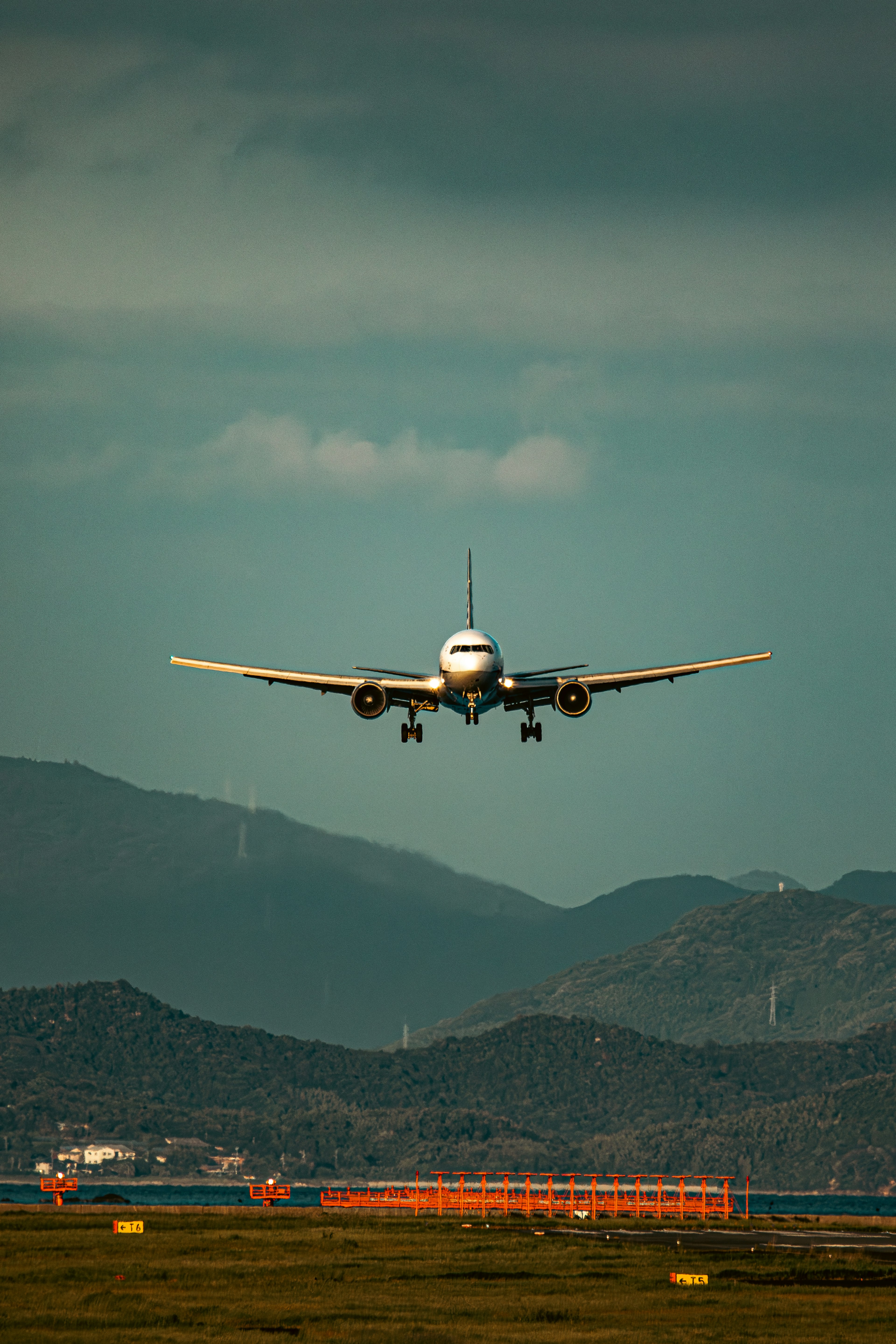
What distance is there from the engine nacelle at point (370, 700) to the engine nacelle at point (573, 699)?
30.3 feet

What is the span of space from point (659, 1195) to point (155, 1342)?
2762 inches

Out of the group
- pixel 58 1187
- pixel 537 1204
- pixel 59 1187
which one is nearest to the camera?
pixel 537 1204

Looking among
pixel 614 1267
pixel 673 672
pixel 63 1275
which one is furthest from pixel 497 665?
pixel 63 1275

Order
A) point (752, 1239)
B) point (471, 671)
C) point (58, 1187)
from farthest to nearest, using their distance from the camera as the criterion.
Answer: point (58, 1187), point (752, 1239), point (471, 671)

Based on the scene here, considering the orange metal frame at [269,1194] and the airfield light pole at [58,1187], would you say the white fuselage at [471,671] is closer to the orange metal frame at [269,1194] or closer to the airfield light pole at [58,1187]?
the orange metal frame at [269,1194]

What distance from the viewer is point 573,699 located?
8969 cm

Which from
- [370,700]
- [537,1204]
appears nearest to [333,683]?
[370,700]

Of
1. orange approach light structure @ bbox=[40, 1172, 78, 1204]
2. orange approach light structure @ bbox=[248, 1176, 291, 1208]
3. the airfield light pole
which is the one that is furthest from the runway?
orange approach light structure @ bbox=[40, 1172, 78, 1204]

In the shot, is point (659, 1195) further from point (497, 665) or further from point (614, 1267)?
point (497, 665)

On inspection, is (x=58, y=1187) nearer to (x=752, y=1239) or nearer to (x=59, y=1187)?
(x=59, y=1187)

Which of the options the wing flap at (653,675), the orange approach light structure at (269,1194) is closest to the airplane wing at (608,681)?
the wing flap at (653,675)

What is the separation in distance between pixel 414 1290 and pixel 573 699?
1206 inches

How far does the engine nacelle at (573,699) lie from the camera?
8962 centimetres

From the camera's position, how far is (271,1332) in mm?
61969
